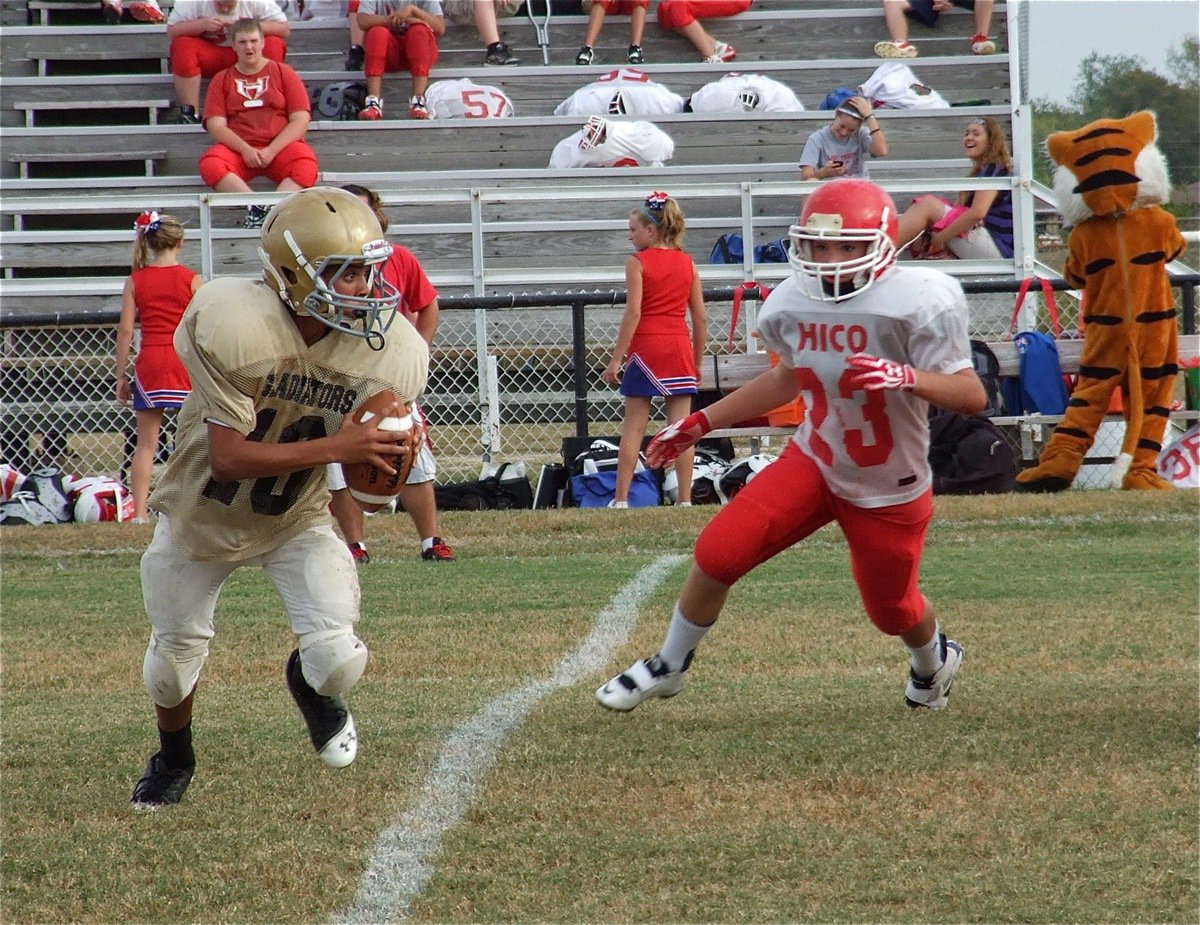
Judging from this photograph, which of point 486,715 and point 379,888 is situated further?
point 486,715

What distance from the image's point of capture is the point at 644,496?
9.31m

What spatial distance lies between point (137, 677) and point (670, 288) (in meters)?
4.50

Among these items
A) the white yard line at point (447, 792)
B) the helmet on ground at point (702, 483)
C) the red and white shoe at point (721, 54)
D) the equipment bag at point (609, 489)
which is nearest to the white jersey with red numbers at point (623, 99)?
the red and white shoe at point (721, 54)

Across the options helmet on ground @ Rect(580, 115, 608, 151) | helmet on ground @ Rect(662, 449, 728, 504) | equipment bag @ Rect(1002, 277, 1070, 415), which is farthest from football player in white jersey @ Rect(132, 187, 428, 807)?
helmet on ground @ Rect(580, 115, 608, 151)

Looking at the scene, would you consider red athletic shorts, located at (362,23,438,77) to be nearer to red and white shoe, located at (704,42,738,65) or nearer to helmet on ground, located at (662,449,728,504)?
red and white shoe, located at (704,42,738,65)

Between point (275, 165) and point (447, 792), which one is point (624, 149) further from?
point (447, 792)

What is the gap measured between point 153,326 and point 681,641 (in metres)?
5.53

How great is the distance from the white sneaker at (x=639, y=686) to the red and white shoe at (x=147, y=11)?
41.3 feet

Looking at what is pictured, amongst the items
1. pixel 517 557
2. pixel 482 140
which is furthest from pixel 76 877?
pixel 482 140

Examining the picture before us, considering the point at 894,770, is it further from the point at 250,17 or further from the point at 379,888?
the point at 250,17

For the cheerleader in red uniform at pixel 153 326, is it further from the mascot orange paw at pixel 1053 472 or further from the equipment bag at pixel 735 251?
the mascot orange paw at pixel 1053 472

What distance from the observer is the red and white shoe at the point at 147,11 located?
14922 mm

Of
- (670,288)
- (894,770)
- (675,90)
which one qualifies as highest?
(675,90)

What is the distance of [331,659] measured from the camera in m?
3.59
